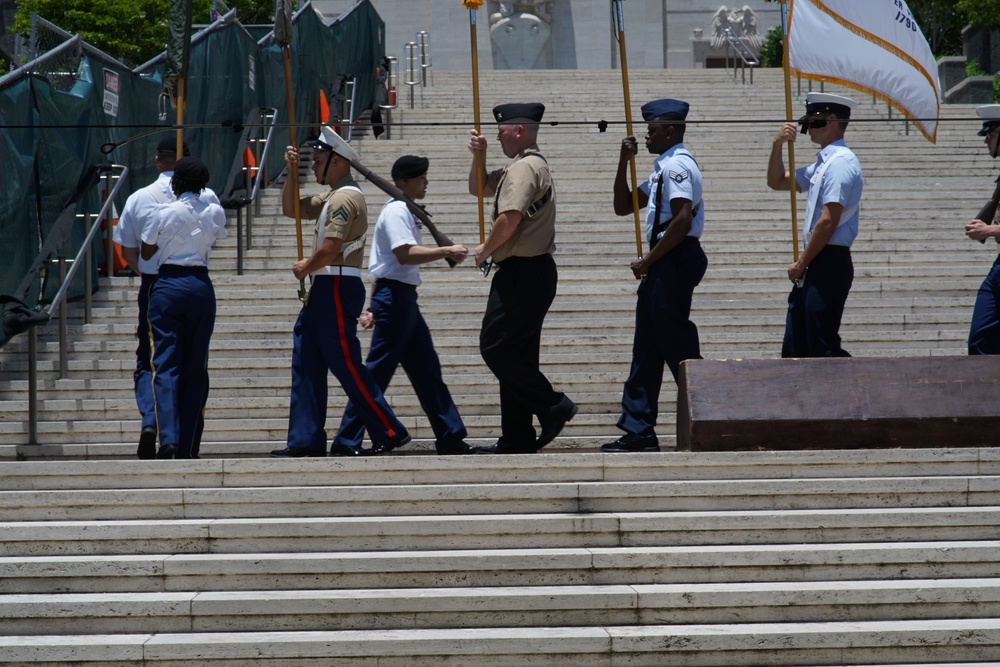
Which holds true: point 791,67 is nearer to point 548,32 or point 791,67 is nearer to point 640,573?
point 640,573

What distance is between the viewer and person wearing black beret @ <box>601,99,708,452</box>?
22.5 ft

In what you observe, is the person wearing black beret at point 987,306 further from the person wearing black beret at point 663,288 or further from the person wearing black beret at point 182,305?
the person wearing black beret at point 182,305

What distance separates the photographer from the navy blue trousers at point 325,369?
665 centimetres

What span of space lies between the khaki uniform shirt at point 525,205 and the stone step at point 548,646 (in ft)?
6.88

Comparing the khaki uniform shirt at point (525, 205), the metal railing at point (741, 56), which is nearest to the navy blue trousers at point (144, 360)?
the khaki uniform shirt at point (525, 205)

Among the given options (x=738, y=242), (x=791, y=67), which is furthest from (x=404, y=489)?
(x=738, y=242)

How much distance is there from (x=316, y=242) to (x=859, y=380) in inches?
116

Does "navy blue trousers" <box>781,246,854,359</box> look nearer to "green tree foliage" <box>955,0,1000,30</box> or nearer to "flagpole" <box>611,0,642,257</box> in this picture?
"flagpole" <box>611,0,642,257</box>

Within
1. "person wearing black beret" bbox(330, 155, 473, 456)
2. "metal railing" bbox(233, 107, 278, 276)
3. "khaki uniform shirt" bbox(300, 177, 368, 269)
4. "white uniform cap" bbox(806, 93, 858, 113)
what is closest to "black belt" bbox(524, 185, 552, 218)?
"person wearing black beret" bbox(330, 155, 473, 456)

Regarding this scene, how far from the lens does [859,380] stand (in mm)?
6270

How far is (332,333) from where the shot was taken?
670 centimetres

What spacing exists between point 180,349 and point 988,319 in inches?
169

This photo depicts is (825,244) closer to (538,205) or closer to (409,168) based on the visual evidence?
(538,205)

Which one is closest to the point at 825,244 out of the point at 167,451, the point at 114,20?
the point at 167,451
